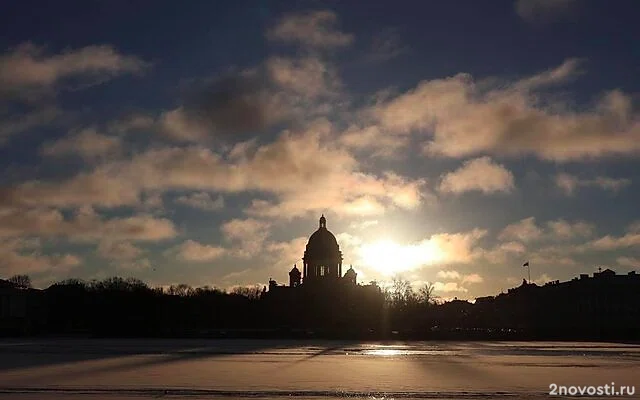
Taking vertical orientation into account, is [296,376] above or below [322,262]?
below

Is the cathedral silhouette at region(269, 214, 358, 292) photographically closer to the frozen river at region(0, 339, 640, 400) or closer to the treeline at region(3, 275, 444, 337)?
the treeline at region(3, 275, 444, 337)

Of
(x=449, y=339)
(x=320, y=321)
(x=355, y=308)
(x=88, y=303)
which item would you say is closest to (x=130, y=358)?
(x=449, y=339)

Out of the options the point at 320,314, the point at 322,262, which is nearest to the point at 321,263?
the point at 322,262

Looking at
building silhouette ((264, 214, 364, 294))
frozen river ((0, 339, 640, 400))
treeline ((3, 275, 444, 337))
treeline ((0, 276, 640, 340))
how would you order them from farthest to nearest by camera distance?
building silhouette ((264, 214, 364, 294)) < treeline ((3, 275, 444, 337)) < treeline ((0, 276, 640, 340)) < frozen river ((0, 339, 640, 400))

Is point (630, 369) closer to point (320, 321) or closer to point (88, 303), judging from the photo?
point (320, 321)

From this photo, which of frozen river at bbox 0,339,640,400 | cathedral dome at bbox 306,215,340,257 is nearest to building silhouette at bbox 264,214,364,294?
cathedral dome at bbox 306,215,340,257

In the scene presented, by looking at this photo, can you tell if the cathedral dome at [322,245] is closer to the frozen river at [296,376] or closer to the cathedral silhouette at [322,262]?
the cathedral silhouette at [322,262]

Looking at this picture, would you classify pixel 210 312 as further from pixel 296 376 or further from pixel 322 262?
pixel 296 376

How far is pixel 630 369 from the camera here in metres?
41.1

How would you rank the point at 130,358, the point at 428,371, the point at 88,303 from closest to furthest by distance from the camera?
the point at 428,371 → the point at 130,358 → the point at 88,303

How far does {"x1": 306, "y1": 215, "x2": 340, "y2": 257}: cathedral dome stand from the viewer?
16625 cm

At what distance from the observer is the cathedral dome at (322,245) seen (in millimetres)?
166250

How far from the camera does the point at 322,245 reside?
546 ft

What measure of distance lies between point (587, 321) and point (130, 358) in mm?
135270
